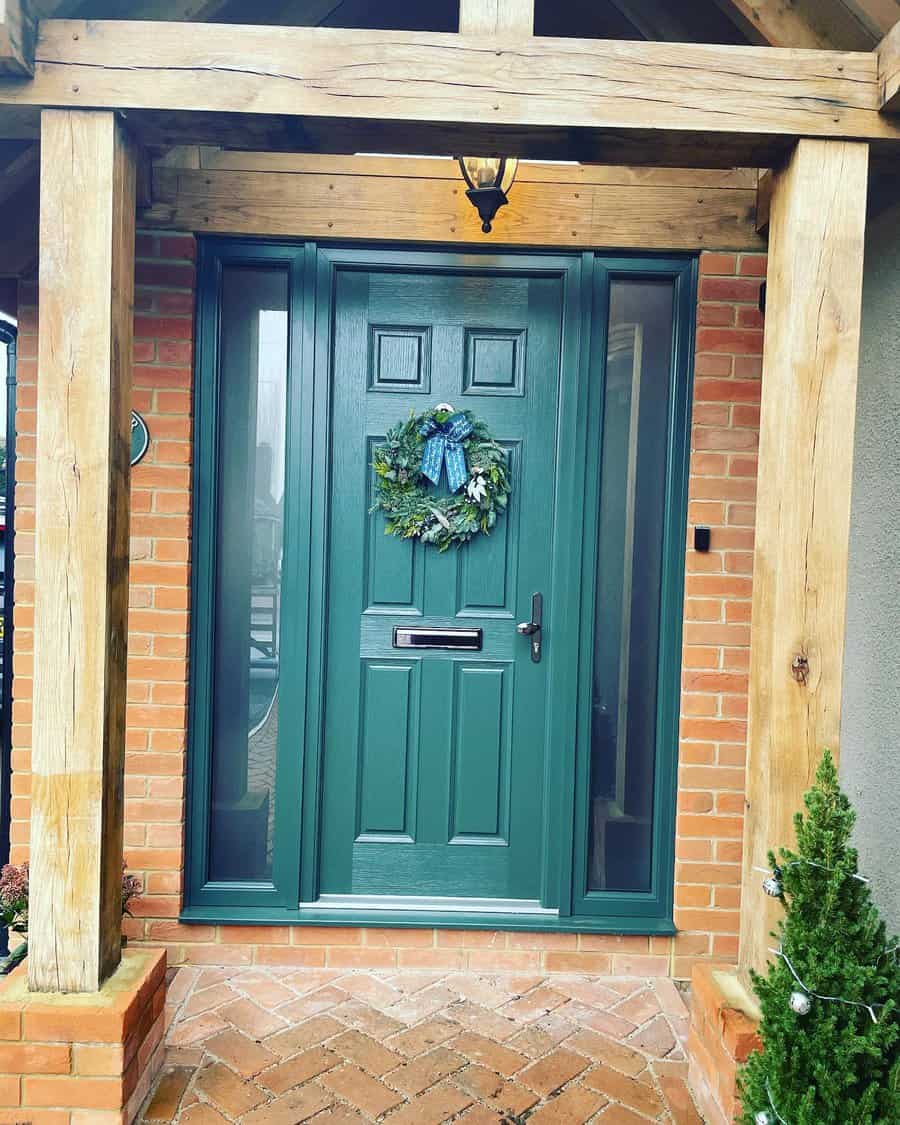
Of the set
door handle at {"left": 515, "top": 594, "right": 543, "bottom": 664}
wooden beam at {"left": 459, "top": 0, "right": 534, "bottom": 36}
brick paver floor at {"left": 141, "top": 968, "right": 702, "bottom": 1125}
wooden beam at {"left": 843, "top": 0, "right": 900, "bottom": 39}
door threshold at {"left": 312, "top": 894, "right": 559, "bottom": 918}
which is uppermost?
wooden beam at {"left": 843, "top": 0, "right": 900, "bottom": 39}

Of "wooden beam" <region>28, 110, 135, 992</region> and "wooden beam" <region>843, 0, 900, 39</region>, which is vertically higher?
"wooden beam" <region>843, 0, 900, 39</region>

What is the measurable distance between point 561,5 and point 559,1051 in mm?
3503

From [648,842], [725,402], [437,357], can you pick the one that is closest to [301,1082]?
[648,842]

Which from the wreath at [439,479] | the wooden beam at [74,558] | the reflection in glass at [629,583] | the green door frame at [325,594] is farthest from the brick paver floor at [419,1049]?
the wreath at [439,479]

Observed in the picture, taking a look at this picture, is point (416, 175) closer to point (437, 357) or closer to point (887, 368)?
point (437, 357)

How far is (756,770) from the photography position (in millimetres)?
2139

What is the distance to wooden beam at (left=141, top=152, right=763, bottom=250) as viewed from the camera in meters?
2.84

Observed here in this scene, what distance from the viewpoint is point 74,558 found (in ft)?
6.79

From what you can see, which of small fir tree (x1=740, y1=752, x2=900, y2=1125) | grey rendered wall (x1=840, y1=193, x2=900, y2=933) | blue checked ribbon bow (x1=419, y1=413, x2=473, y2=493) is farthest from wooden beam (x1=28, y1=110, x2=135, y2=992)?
grey rendered wall (x1=840, y1=193, x2=900, y2=933)

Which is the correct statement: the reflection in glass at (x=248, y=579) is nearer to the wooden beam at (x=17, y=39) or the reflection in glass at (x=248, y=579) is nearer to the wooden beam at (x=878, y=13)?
the wooden beam at (x=17, y=39)

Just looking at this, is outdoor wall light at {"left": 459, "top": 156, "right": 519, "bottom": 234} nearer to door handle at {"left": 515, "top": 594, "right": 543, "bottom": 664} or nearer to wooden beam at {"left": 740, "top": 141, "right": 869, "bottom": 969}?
wooden beam at {"left": 740, "top": 141, "right": 869, "bottom": 969}

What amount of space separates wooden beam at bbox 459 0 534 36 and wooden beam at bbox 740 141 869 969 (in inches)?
29.1

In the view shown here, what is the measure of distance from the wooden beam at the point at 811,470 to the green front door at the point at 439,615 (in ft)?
3.37

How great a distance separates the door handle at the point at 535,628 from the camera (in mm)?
2996
